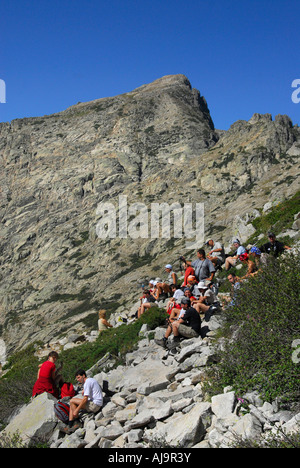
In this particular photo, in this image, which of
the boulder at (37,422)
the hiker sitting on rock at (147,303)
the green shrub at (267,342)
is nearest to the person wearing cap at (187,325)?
the green shrub at (267,342)

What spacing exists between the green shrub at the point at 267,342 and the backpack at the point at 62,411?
11.1 ft

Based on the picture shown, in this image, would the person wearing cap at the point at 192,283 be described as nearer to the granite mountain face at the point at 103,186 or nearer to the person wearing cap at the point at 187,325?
the person wearing cap at the point at 187,325

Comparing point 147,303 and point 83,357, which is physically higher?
point 147,303

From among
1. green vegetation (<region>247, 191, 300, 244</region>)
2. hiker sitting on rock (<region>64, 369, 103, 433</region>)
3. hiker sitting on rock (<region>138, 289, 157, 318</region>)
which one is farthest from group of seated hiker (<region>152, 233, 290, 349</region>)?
green vegetation (<region>247, 191, 300, 244</region>)

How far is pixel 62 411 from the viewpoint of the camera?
727cm

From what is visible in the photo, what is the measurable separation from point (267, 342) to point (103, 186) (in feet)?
312

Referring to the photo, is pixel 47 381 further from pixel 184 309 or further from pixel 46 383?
pixel 184 309

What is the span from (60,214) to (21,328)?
1596 inches

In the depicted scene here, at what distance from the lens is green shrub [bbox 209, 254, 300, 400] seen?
16.1ft

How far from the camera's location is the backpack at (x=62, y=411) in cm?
718

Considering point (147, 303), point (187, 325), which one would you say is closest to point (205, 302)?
point (187, 325)

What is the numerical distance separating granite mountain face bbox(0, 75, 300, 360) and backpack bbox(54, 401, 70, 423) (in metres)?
41.7

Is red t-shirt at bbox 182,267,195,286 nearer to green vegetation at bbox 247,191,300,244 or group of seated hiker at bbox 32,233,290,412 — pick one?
group of seated hiker at bbox 32,233,290,412

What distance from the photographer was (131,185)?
318 feet
